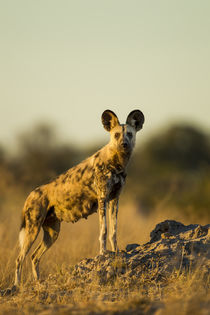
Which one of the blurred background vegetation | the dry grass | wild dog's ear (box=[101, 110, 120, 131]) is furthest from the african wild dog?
the blurred background vegetation

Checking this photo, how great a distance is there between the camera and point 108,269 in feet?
22.8

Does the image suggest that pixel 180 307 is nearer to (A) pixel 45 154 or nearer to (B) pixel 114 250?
(B) pixel 114 250

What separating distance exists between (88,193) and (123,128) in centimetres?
111

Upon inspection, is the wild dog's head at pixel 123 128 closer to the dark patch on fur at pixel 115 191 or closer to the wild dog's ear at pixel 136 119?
the wild dog's ear at pixel 136 119

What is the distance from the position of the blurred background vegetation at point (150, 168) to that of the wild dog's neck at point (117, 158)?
470 centimetres

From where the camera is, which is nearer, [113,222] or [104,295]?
[104,295]

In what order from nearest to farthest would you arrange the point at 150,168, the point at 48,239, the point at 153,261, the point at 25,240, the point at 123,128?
the point at 153,261 → the point at 123,128 → the point at 25,240 → the point at 48,239 → the point at 150,168

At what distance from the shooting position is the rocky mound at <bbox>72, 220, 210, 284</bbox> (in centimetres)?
691

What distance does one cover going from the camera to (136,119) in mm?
7898

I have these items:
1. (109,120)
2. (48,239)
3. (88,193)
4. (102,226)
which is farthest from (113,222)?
(109,120)

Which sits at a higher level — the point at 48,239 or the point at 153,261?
the point at 48,239

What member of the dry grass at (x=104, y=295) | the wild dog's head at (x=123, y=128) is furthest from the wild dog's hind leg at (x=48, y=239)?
the wild dog's head at (x=123, y=128)

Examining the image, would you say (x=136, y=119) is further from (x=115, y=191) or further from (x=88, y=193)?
(x=88, y=193)

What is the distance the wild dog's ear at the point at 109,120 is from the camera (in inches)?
306
